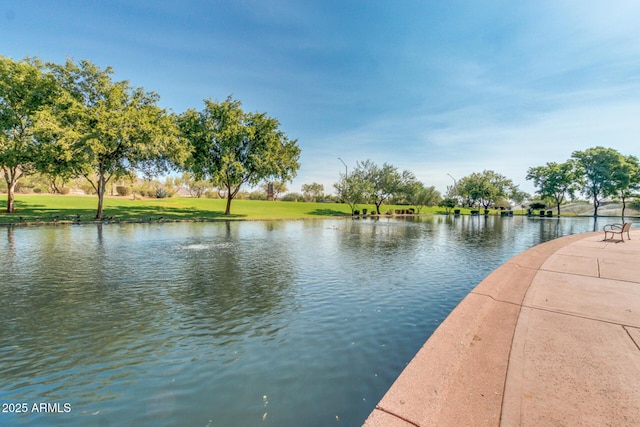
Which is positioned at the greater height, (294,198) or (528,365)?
(294,198)

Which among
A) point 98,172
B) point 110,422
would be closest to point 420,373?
point 110,422

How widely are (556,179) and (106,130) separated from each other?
80678 millimetres

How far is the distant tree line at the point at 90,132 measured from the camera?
25.8 m

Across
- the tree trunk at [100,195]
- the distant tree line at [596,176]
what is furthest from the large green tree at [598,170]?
the tree trunk at [100,195]

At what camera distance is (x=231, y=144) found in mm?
37312

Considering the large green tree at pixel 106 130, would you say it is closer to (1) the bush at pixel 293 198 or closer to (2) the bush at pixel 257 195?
(1) the bush at pixel 293 198

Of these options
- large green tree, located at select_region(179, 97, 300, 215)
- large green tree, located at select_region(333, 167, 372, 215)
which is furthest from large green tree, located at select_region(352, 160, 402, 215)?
large green tree, located at select_region(179, 97, 300, 215)

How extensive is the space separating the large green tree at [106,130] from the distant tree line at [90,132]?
72 mm

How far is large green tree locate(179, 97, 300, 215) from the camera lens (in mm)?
36562

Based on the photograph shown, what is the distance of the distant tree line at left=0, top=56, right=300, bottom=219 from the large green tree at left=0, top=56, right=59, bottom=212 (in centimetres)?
6

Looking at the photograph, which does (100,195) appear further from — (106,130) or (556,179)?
(556,179)

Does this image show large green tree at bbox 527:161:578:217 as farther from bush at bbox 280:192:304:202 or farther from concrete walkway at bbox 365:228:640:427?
concrete walkway at bbox 365:228:640:427

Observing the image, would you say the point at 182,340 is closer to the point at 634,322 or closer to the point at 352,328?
the point at 352,328

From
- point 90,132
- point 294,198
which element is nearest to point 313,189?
point 294,198
